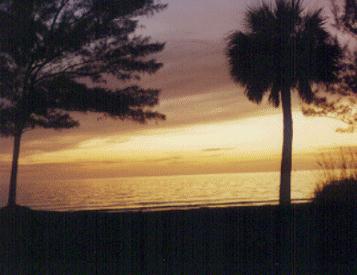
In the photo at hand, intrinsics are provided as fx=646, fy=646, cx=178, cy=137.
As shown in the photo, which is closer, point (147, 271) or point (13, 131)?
point (147, 271)

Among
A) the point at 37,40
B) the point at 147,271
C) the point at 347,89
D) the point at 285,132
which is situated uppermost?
the point at 37,40

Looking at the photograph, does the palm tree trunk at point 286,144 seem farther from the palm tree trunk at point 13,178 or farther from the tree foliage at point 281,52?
the palm tree trunk at point 13,178

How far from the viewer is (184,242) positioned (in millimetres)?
12680

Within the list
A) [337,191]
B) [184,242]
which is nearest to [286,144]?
[337,191]

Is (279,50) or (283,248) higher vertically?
(279,50)

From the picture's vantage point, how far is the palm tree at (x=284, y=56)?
20.6m

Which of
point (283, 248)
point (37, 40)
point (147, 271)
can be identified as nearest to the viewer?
point (147, 271)

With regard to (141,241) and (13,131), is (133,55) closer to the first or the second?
(13,131)

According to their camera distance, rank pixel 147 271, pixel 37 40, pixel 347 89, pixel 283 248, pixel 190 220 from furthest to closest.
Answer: pixel 347 89
pixel 37 40
pixel 190 220
pixel 283 248
pixel 147 271

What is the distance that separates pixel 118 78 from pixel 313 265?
40.5 ft

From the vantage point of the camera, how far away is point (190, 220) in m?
14.7

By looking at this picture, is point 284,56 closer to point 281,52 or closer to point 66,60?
point 281,52

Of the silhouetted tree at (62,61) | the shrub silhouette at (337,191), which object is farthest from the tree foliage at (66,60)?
the shrub silhouette at (337,191)

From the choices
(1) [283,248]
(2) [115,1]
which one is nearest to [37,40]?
(2) [115,1]
